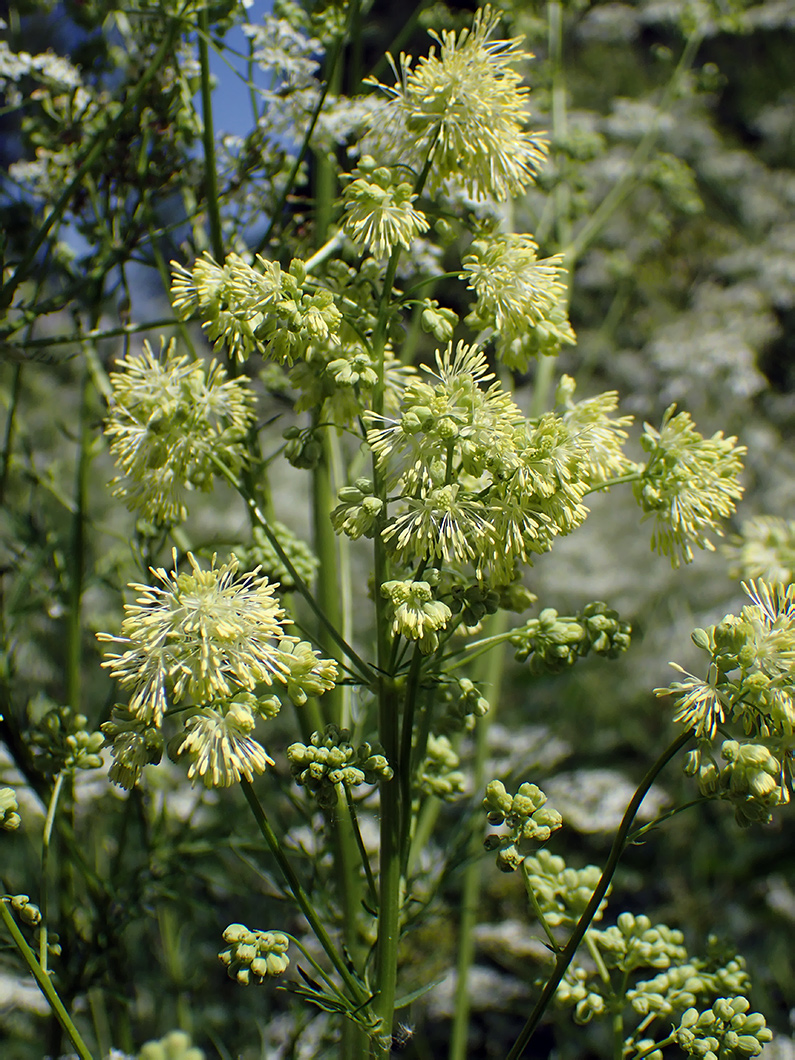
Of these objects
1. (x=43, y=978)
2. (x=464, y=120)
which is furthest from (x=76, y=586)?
(x=464, y=120)

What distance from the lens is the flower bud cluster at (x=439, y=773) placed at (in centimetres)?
96

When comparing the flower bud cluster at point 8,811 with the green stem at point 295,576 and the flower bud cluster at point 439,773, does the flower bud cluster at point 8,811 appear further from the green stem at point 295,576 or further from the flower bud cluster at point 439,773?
the flower bud cluster at point 439,773

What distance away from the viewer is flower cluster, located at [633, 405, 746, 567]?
0.79 metres

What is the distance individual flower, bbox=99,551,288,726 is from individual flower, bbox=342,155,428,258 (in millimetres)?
316

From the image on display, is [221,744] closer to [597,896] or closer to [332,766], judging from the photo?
[332,766]

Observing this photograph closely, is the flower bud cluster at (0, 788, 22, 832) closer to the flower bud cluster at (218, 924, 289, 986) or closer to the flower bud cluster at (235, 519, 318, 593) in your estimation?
the flower bud cluster at (218, 924, 289, 986)

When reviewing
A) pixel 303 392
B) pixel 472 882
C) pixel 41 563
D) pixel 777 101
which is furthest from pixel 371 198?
pixel 777 101

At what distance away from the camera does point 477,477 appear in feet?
2.15

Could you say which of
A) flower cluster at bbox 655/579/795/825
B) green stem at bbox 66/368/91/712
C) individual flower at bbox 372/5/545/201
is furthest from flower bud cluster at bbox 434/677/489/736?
green stem at bbox 66/368/91/712

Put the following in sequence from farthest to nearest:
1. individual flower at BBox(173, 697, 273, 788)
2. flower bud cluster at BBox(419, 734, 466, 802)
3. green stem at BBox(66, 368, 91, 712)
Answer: green stem at BBox(66, 368, 91, 712) < flower bud cluster at BBox(419, 734, 466, 802) < individual flower at BBox(173, 697, 273, 788)

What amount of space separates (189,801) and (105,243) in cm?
161

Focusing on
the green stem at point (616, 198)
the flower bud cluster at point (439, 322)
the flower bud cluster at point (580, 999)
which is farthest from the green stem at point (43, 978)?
the green stem at point (616, 198)

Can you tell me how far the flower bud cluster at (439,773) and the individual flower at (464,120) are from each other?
65cm

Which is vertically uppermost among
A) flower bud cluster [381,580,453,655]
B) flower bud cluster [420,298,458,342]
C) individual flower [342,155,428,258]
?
individual flower [342,155,428,258]
